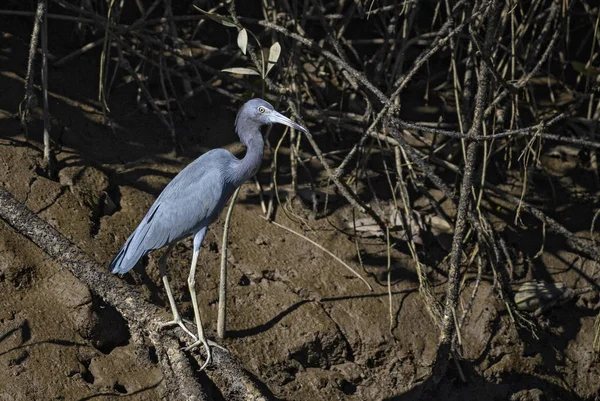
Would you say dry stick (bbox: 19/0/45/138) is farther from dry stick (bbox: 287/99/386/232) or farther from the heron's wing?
dry stick (bbox: 287/99/386/232)

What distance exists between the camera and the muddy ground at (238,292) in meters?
3.85

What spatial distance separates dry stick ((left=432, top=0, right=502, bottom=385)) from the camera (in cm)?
377

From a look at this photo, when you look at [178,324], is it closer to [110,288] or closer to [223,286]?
[110,288]

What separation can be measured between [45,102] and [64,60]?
763 mm

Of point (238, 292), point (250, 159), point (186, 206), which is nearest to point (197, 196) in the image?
point (186, 206)

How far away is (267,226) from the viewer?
4828mm

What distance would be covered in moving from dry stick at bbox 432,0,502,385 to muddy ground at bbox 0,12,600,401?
16.6 inches

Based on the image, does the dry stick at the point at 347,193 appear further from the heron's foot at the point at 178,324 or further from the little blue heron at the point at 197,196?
the heron's foot at the point at 178,324

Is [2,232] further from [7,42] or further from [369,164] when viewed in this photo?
[369,164]

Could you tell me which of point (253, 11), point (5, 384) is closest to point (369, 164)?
point (253, 11)

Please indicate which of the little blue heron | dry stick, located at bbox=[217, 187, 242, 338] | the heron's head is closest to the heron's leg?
the little blue heron

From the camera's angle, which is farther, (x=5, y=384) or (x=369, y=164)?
(x=369, y=164)

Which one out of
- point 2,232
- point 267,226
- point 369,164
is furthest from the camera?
point 369,164

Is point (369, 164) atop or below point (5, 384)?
atop
